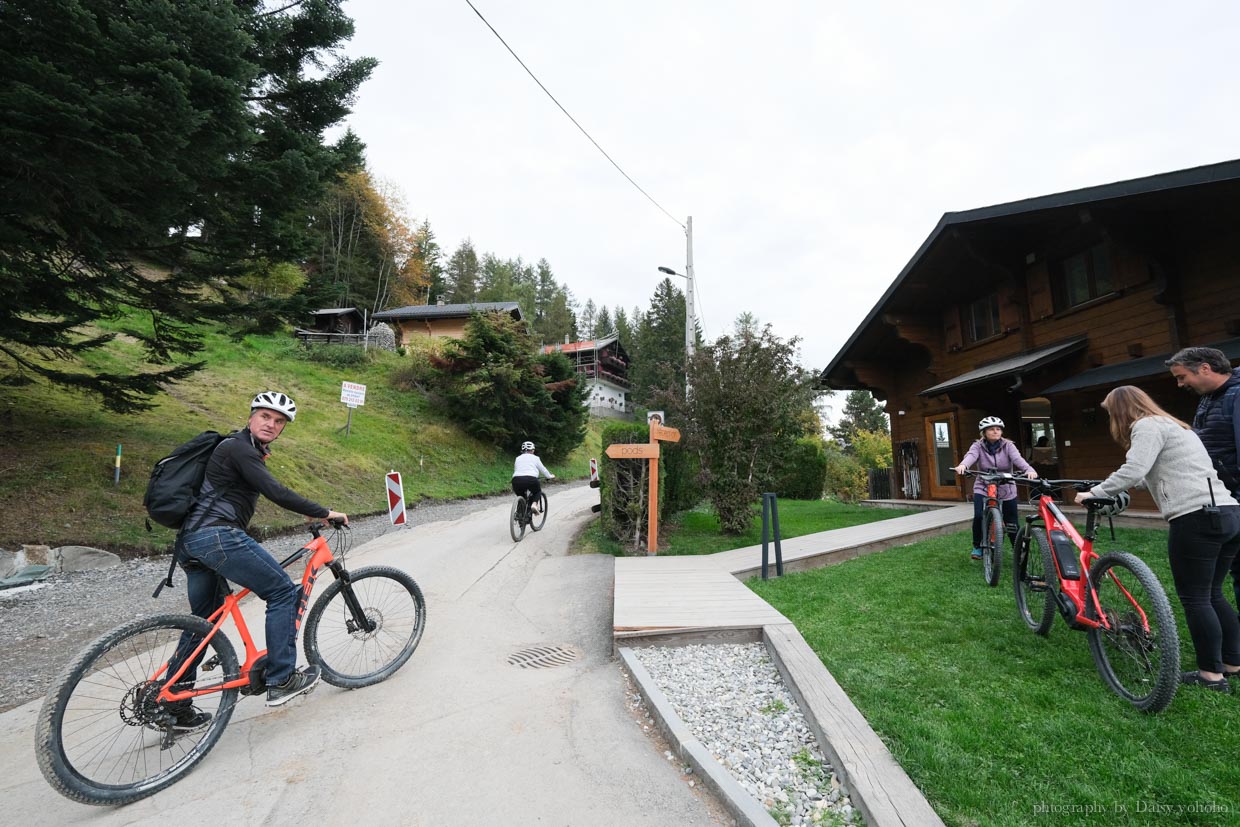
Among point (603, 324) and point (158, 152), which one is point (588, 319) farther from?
point (158, 152)

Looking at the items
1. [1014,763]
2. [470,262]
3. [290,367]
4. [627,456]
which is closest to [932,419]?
[627,456]

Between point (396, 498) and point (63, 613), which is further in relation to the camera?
point (396, 498)

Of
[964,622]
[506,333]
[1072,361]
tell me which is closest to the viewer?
[964,622]

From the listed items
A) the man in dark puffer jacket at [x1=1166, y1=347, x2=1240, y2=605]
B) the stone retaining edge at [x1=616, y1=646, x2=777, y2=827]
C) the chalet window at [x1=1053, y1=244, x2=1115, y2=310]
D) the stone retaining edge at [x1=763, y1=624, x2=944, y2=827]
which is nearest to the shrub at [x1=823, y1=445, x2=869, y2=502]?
the chalet window at [x1=1053, y1=244, x2=1115, y2=310]

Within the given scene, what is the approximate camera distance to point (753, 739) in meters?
2.94

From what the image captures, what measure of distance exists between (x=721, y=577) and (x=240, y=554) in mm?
4741

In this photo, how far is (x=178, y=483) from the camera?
305 centimetres

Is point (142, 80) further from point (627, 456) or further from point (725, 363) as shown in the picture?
point (725, 363)

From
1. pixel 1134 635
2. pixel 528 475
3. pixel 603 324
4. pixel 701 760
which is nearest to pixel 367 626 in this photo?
pixel 701 760

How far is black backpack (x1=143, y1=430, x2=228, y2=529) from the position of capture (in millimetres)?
3012

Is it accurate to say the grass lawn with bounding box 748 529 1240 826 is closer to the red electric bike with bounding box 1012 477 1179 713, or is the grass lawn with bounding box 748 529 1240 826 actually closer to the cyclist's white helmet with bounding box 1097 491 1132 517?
the red electric bike with bounding box 1012 477 1179 713

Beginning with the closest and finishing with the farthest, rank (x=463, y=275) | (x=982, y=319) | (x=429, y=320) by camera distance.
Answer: (x=982, y=319), (x=429, y=320), (x=463, y=275)

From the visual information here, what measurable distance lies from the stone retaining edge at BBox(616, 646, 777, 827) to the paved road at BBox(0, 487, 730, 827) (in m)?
0.09

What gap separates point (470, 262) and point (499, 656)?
200 ft
